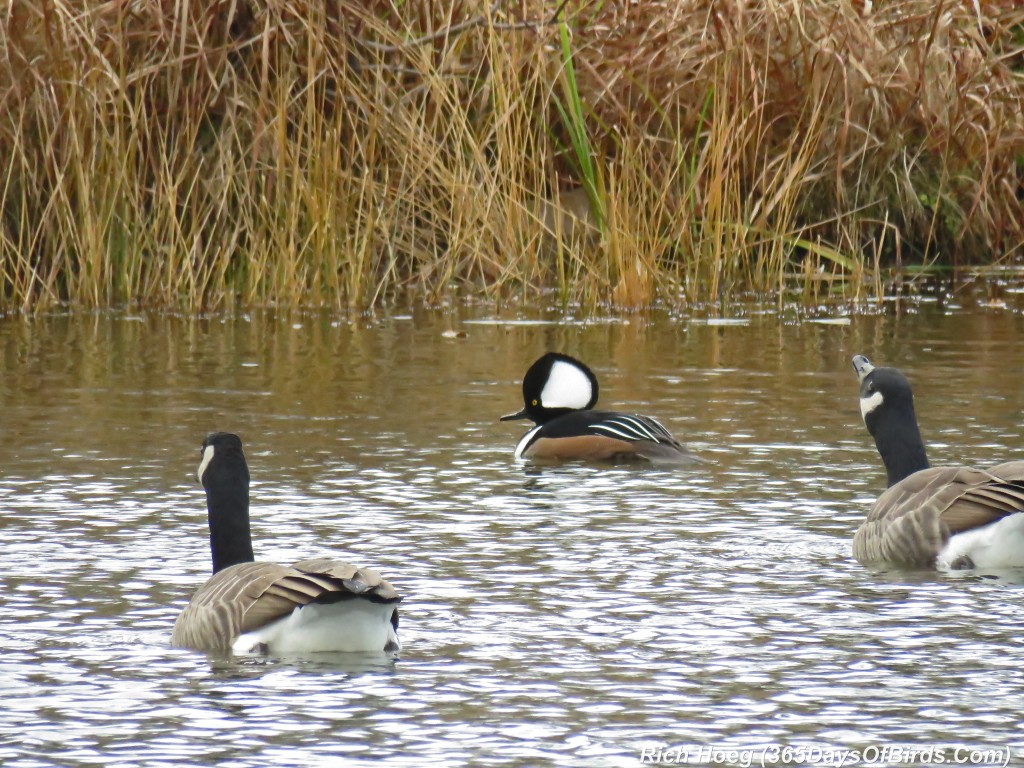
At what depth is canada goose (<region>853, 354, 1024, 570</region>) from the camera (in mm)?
7555

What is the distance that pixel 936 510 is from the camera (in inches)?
301

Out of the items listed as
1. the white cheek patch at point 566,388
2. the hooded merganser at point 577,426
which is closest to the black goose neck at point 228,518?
the hooded merganser at point 577,426

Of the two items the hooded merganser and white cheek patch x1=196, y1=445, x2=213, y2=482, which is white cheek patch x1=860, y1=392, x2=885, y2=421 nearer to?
the hooded merganser

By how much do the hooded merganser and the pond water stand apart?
0.14 m

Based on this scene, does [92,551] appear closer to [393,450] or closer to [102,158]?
[393,450]

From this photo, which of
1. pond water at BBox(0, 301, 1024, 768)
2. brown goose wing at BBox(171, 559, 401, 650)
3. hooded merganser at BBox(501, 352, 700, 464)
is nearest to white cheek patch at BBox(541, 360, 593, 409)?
hooded merganser at BBox(501, 352, 700, 464)

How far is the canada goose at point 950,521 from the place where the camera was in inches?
297

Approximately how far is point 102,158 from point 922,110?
291 inches

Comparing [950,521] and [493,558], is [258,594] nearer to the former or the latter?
[493,558]

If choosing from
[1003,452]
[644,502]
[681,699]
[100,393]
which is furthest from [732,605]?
[100,393]

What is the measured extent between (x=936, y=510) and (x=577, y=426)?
139 inches

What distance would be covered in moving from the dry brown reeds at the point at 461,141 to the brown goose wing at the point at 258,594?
9.73 meters

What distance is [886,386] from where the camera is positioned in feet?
28.0

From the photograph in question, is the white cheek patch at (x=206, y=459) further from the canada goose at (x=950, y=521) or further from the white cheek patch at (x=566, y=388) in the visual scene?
the white cheek patch at (x=566, y=388)
